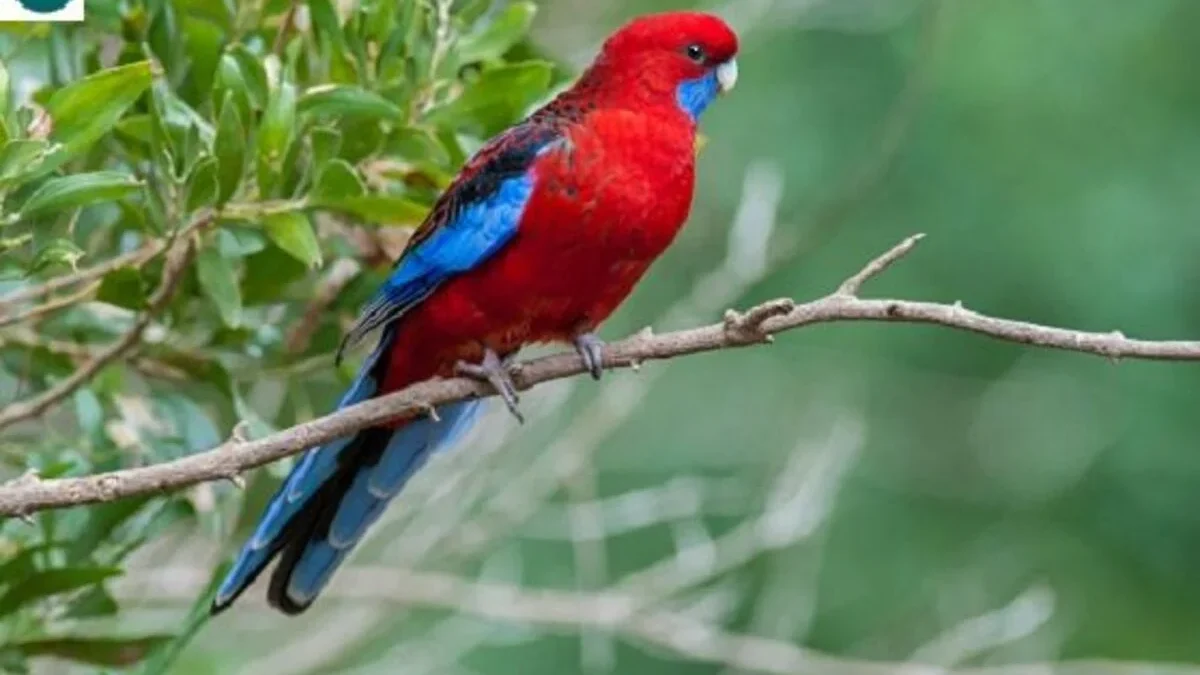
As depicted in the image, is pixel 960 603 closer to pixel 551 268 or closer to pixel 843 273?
pixel 843 273

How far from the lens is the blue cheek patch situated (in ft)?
8.84

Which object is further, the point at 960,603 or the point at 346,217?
the point at 960,603

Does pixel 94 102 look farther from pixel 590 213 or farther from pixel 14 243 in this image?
pixel 590 213

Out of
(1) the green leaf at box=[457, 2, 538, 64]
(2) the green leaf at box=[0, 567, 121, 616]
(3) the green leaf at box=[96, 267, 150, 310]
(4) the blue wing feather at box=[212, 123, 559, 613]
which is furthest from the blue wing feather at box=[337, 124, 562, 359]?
(2) the green leaf at box=[0, 567, 121, 616]

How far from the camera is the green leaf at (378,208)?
2.43 meters

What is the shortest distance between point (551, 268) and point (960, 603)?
10.1ft

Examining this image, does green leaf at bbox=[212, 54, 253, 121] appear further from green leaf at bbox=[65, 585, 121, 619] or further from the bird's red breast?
green leaf at bbox=[65, 585, 121, 619]

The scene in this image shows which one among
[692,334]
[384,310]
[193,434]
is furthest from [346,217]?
[692,334]

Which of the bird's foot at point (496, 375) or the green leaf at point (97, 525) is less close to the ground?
→ the bird's foot at point (496, 375)

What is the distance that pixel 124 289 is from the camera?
2471 mm

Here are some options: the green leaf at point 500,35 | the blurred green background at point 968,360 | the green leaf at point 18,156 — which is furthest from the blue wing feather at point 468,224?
the blurred green background at point 968,360

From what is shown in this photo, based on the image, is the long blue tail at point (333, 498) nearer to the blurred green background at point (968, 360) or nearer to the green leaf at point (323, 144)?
the green leaf at point (323, 144)

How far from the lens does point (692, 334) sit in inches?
78.0

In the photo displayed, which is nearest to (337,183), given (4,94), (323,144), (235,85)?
(323,144)
